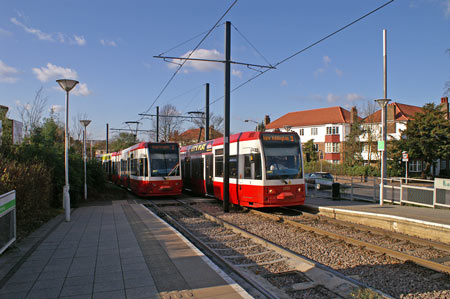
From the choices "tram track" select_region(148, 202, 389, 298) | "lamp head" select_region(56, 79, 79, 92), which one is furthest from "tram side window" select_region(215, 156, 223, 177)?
"lamp head" select_region(56, 79, 79, 92)

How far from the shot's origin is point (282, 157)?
1324 centimetres

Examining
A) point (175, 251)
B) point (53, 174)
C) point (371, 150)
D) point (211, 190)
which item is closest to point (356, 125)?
point (371, 150)

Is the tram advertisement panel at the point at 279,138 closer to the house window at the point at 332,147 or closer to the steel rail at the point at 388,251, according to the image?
the steel rail at the point at 388,251

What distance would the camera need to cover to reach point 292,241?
9.28 meters

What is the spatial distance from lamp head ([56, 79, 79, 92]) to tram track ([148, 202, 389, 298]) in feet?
21.0

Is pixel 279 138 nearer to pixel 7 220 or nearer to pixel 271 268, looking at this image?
pixel 271 268

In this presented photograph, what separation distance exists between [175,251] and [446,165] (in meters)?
51.2

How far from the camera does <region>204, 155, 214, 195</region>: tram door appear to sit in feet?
56.5

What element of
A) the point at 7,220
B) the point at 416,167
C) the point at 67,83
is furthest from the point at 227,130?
the point at 416,167

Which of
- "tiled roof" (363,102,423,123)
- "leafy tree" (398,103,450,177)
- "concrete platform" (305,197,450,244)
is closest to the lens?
"concrete platform" (305,197,450,244)

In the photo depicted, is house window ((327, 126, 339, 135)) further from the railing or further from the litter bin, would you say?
the railing

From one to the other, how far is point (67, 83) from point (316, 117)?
57.7 meters

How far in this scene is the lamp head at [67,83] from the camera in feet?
40.5

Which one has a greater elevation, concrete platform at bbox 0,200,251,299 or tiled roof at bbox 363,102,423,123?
tiled roof at bbox 363,102,423,123
